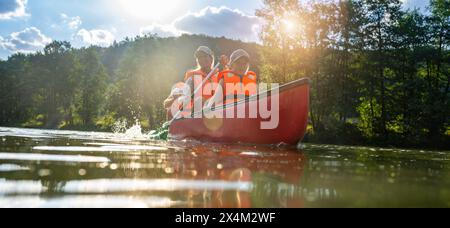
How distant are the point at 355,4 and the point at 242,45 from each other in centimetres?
11188

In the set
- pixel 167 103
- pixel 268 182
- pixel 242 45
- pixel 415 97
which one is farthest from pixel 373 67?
pixel 242 45

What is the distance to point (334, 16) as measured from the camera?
30.2 metres

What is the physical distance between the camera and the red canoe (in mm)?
6836

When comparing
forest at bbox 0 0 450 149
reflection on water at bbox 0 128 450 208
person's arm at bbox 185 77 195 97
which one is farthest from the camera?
forest at bbox 0 0 450 149

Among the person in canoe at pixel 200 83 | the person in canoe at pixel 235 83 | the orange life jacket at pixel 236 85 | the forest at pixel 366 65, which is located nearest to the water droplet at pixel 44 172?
the person in canoe at pixel 235 83

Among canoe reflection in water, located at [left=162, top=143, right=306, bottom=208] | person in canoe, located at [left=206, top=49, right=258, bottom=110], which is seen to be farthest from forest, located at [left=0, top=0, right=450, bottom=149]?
canoe reflection in water, located at [left=162, top=143, right=306, bottom=208]

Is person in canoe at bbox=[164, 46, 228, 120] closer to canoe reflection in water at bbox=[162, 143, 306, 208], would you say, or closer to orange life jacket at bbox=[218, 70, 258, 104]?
orange life jacket at bbox=[218, 70, 258, 104]

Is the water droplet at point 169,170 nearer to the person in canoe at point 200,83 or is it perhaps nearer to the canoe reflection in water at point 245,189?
the canoe reflection in water at point 245,189

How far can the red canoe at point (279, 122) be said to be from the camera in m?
6.84

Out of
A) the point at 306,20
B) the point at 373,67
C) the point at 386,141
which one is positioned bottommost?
the point at 386,141

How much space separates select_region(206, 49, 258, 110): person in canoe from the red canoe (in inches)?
25.1
